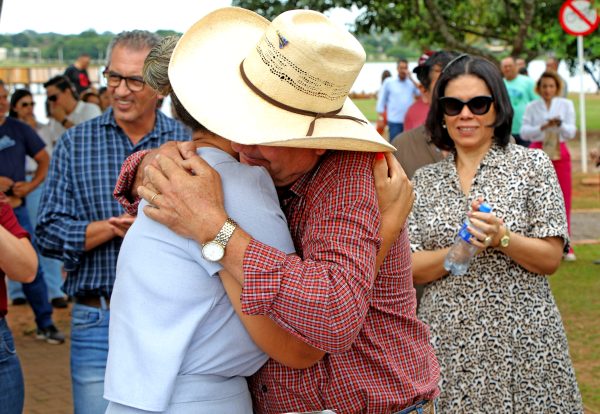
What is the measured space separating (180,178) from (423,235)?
6.53 ft

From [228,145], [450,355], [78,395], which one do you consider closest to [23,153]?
[78,395]

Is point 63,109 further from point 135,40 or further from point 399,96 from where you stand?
point 399,96

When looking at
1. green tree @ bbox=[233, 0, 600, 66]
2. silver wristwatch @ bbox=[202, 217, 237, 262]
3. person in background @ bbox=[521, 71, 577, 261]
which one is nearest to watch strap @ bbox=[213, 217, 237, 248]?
silver wristwatch @ bbox=[202, 217, 237, 262]

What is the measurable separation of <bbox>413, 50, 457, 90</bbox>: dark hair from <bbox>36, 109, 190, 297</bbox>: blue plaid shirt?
202 centimetres

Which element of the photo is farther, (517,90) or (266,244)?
(517,90)

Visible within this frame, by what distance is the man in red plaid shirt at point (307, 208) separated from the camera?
2074 mm

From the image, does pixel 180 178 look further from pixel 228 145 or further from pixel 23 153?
pixel 23 153

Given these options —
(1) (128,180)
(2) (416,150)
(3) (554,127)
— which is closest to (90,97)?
(3) (554,127)

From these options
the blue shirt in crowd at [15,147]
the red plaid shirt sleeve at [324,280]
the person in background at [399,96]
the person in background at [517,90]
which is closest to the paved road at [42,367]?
the blue shirt in crowd at [15,147]

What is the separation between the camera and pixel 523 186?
3.84 metres

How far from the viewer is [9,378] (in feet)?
11.2

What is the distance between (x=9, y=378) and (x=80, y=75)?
47.7 feet

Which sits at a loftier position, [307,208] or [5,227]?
[307,208]

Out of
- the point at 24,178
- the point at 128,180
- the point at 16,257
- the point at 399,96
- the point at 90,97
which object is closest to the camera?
the point at 128,180
